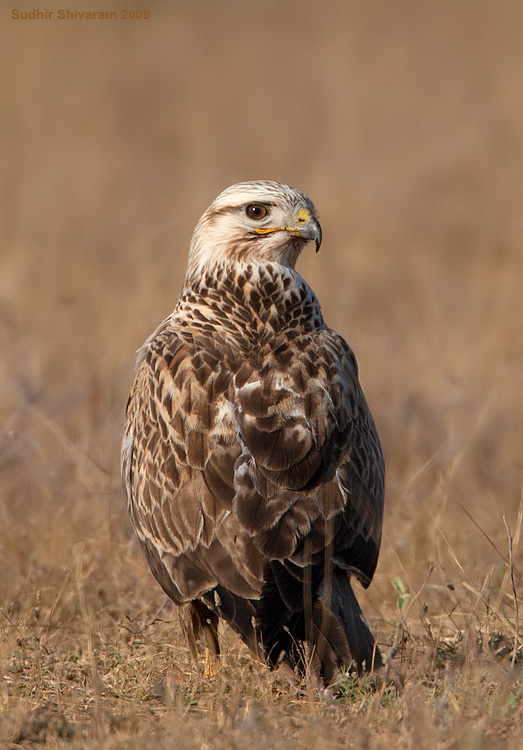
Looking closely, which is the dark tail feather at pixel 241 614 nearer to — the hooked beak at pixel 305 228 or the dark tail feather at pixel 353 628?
the dark tail feather at pixel 353 628

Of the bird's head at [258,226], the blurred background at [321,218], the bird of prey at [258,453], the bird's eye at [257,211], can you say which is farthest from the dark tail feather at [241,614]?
the bird's eye at [257,211]

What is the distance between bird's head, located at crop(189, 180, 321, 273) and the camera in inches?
176

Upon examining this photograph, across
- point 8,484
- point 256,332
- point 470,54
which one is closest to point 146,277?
point 8,484

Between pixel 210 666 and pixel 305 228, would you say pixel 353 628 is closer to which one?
pixel 210 666

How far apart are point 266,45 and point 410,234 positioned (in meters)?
6.04

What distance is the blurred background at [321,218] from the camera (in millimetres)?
5906

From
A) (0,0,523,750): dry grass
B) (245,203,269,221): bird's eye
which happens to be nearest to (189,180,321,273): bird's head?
(245,203,269,221): bird's eye

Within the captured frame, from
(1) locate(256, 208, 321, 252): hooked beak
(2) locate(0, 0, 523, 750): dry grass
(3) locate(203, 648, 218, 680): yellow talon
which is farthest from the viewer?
(1) locate(256, 208, 321, 252): hooked beak

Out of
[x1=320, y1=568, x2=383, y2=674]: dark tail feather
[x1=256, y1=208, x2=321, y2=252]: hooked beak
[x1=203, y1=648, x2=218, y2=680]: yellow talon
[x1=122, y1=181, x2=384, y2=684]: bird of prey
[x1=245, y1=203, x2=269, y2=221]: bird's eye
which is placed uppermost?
[x1=245, y1=203, x2=269, y2=221]: bird's eye

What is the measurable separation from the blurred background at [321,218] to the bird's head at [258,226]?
4.79 feet

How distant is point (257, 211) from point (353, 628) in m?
1.83

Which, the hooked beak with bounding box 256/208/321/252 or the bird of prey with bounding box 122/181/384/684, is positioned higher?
the hooked beak with bounding box 256/208/321/252

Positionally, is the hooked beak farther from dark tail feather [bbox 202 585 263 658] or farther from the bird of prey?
dark tail feather [bbox 202 585 263 658]

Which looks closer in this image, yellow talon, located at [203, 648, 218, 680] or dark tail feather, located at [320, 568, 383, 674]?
dark tail feather, located at [320, 568, 383, 674]
